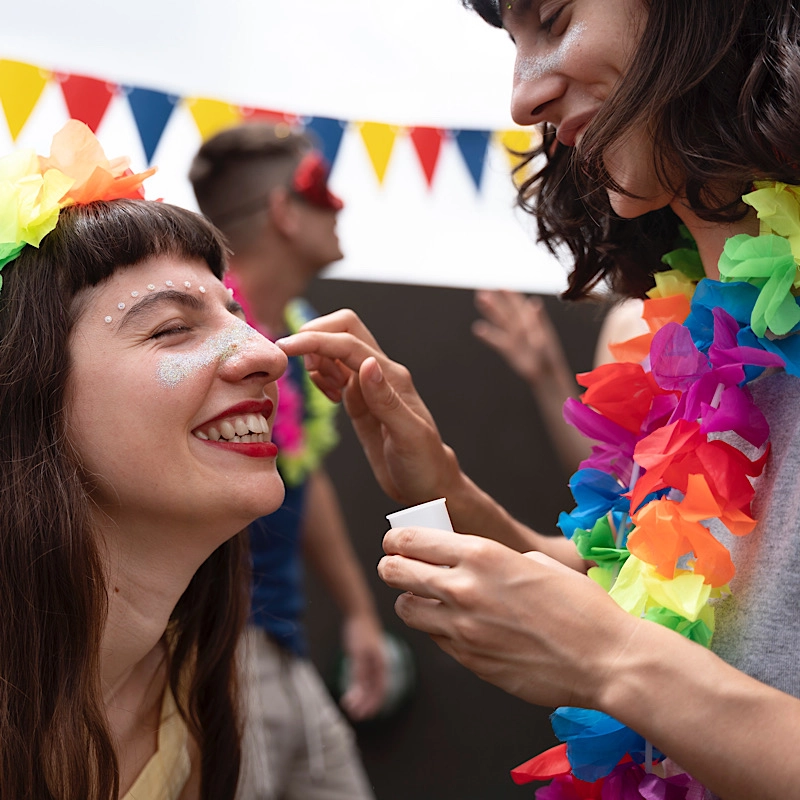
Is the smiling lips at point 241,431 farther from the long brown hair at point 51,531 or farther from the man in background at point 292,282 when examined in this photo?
the man in background at point 292,282

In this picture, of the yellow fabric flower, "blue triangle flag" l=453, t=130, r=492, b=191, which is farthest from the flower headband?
"blue triangle flag" l=453, t=130, r=492, b=191

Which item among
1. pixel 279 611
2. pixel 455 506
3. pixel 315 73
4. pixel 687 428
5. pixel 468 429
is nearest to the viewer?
pixel 687 428

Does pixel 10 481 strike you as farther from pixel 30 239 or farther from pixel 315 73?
pixel 315 73

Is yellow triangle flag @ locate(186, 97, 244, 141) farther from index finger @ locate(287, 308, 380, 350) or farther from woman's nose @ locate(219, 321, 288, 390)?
woman's nose @ locate(219, 321, 288, 390)

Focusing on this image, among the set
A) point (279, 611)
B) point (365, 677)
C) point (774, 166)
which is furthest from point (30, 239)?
point (365, 677)

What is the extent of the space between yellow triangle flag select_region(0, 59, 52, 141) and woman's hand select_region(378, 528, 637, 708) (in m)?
2.00

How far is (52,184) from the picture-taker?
1.33 metres

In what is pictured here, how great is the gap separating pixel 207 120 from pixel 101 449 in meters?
1.87

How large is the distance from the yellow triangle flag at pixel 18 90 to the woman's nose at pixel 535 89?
1.68 meters

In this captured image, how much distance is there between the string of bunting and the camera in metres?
2.44

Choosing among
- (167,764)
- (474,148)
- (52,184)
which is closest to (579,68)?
(52,184)

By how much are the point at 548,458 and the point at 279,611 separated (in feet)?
5.75

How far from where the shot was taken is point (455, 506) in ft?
5.04

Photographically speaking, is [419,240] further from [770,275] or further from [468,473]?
[770,275]
